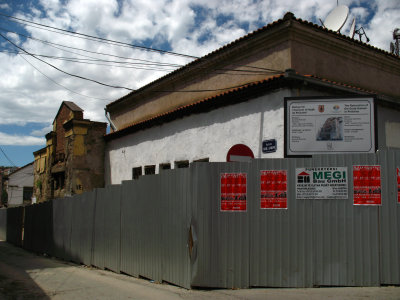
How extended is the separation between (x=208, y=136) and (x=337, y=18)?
6.85m

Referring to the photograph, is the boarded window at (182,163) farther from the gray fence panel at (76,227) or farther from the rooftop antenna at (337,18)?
the rooftop antenna at (337,18)

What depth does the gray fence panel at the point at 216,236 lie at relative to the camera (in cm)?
704

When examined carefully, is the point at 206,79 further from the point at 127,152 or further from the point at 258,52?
the point at 127,152

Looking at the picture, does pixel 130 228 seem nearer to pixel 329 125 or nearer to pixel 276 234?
pixel 276 234

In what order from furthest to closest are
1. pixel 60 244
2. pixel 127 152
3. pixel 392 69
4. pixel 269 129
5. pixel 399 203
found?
pixel 127 152
pixel 392 69
pixel 60 244
pixel 269 129
pixel 399 203

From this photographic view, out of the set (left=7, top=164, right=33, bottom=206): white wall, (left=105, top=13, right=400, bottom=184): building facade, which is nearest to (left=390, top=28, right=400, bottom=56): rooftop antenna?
(left=105, top=13, right=400, bottom=184): building facade

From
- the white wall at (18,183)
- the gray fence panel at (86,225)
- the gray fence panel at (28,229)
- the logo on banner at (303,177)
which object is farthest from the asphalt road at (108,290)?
the white wall at (18,183)

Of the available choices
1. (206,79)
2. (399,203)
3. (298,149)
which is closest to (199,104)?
(206,79)

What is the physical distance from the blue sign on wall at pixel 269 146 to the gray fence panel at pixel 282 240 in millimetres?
3906

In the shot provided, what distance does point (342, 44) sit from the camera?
13250 millimetres

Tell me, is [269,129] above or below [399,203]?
above

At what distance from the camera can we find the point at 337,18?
601 inches

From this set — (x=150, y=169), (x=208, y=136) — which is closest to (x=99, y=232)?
(x=208, y=136)

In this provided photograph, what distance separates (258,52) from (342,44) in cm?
276
